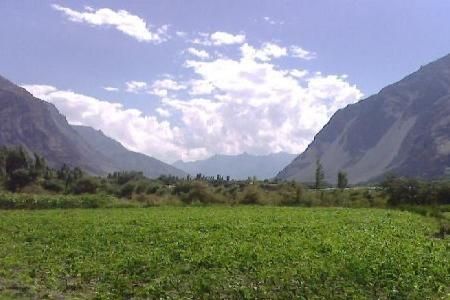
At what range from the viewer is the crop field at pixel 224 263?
60.6ft

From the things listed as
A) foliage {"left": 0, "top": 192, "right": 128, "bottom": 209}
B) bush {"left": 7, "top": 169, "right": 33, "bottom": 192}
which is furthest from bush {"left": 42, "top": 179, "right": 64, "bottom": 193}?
foliage {"left": 0, "top": 192, "right": 128, "bottom": 209}

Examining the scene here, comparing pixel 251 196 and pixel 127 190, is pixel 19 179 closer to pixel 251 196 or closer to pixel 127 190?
pixel 127 190

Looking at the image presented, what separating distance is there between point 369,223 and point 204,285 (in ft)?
64.9

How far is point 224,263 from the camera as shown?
2139 centimetres

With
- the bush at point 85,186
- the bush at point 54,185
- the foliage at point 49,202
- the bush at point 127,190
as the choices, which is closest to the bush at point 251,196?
the foliage at point 49,202

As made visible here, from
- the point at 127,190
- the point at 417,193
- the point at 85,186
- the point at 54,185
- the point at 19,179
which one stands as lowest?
the point at 127,190

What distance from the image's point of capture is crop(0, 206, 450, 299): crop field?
60.6 feet

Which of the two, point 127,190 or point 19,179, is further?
point 19,179

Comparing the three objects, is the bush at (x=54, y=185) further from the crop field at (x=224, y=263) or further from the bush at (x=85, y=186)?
the crop field at (x=224, y=263)

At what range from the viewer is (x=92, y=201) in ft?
197

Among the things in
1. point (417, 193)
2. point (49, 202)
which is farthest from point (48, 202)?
point (417, 193)

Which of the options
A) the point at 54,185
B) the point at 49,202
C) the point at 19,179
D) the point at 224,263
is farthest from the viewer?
the point at 19,179

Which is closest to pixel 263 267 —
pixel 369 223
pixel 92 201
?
pixel 369 223

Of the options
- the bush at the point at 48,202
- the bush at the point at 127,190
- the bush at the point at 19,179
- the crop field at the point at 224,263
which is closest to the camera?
the crop field at the point at 224,263
